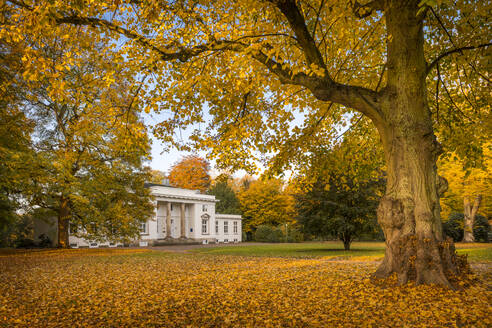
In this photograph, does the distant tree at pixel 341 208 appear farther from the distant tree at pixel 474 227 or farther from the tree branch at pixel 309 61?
the distant tree at pixel 474 227

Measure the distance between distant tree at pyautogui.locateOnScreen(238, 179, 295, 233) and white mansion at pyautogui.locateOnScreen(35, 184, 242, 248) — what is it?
9.06ft

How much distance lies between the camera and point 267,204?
44.5 meters

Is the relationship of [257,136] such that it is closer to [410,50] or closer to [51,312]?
[410,50]

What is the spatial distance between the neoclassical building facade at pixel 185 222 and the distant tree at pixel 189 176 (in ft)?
37.7

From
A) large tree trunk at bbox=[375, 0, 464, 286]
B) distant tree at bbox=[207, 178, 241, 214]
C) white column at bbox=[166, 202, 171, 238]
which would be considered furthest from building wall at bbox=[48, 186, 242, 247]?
large tree trunk at bbox=[375, 0, 464, 286]

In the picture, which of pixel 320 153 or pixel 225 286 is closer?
pixel 225 286

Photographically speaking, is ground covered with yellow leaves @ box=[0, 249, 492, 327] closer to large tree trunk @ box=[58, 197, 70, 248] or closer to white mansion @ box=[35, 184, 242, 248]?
large tree trunk @ box=[58, 197, 70, 248]

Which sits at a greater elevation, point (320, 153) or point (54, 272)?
point (320, 153)

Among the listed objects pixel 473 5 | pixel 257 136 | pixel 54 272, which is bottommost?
pixel 54 272

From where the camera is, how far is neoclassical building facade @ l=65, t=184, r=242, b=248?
32.9m

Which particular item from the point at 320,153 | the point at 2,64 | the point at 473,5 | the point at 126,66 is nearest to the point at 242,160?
the point at 320,153

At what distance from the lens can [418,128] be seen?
20.8 feet

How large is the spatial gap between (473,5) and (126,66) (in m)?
7.89

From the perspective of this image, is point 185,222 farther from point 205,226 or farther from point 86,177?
point 86,177
